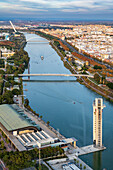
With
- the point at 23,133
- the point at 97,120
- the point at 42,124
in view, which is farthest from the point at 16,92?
the point at 97,120

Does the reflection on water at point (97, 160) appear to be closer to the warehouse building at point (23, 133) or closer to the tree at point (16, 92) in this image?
the warehouse building at point (23, 133)

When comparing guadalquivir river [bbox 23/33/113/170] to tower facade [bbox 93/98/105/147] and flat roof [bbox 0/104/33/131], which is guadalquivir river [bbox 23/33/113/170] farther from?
flat roof [bbox 0/104/33/131]

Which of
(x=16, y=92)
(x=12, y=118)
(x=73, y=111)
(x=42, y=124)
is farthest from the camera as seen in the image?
(x=16, y=92)

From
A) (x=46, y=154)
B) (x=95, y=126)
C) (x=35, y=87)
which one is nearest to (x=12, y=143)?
(x=46, y=154)

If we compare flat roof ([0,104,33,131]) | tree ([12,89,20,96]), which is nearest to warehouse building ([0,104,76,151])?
flat roof ([0,104,33,131])

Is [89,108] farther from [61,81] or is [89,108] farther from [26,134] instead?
[61,81]

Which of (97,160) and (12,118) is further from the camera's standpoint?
(12,118)

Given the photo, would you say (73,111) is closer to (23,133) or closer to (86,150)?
(23,133)
